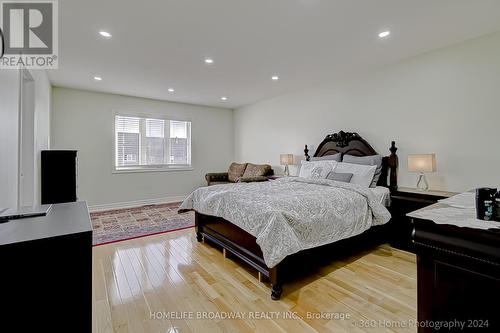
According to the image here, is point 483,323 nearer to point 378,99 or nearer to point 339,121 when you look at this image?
point 378,99

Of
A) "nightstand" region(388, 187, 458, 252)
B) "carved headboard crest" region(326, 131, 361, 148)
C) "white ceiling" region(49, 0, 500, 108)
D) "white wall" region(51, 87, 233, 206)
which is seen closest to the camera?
"white ceiling" region(49, 0, 500, 108)

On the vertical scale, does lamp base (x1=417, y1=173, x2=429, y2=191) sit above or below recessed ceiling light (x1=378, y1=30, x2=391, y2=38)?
below

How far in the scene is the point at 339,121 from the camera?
4328 mm

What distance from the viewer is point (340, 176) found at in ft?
11.5

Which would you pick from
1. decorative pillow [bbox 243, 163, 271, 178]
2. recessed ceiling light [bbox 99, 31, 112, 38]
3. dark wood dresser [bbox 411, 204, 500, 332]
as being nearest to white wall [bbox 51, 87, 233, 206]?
decorative pillow [bbox 243, 163, 271, 178]

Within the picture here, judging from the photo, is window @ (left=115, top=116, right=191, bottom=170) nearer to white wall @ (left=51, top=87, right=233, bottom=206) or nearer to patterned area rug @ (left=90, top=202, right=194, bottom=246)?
white wall @ (left=51, top=87, right=233, bottom=206)

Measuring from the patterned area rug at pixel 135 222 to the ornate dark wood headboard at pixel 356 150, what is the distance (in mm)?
2808

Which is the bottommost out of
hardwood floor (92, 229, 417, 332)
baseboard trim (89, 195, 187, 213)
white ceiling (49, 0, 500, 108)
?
hardwood floor (92, 229, 417, 332)

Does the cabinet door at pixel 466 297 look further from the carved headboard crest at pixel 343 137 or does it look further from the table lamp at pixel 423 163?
the carved headboard crest at pixel 343 137

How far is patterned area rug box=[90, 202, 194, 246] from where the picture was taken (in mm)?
3619

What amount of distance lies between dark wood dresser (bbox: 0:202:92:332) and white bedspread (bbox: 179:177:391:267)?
4.26ft

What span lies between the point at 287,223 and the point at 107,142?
192 inches

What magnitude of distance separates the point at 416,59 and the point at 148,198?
5911 millimetres

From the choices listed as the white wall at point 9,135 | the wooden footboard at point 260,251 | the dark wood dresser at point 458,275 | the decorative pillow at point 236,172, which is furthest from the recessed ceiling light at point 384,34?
the decorative pillow at point 236,172
